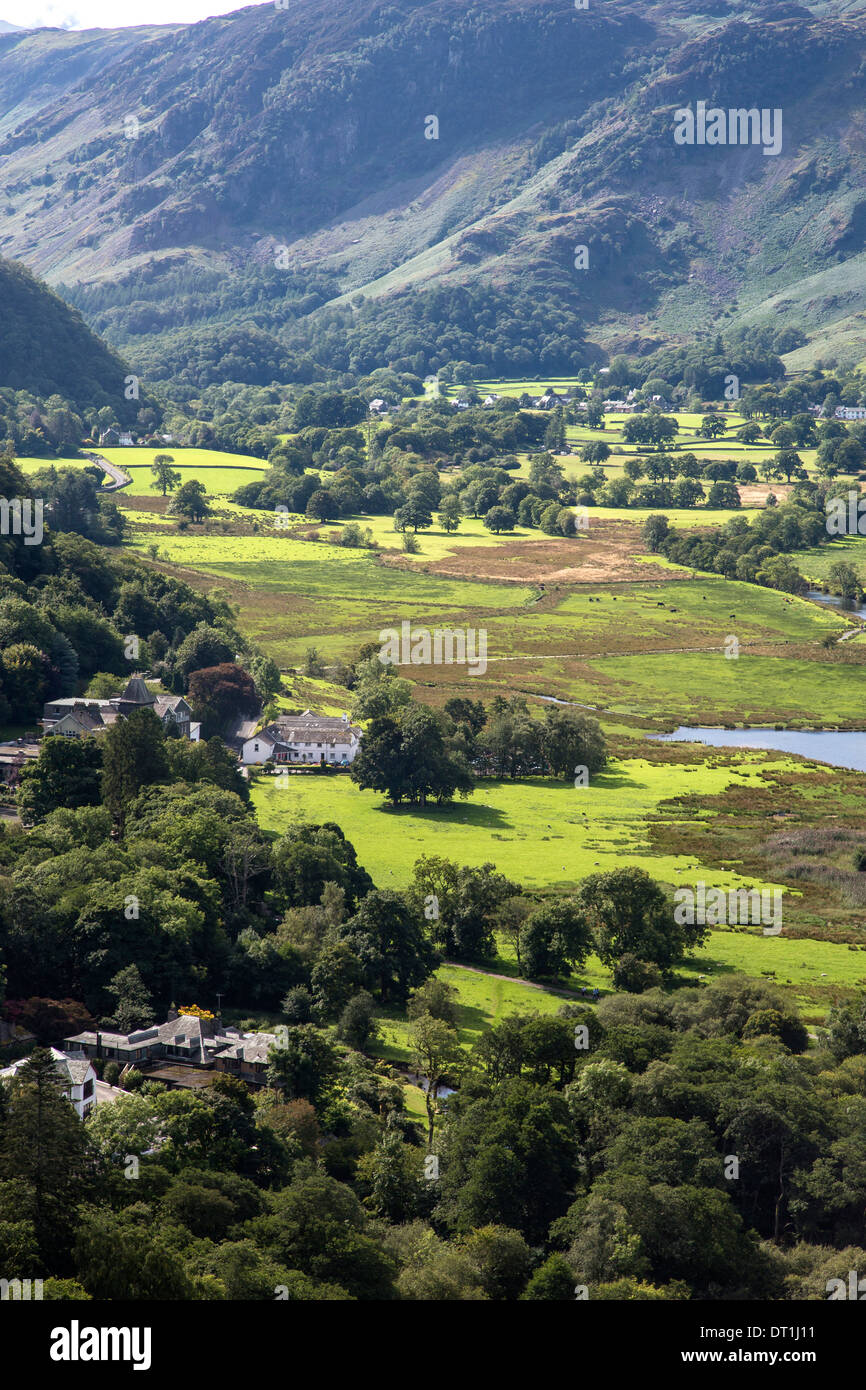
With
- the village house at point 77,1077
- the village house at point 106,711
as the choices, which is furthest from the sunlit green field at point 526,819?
the village house at point 77,1077

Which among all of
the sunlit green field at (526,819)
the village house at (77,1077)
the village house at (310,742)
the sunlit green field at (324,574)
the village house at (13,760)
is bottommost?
the sunlit green field at (526,819)

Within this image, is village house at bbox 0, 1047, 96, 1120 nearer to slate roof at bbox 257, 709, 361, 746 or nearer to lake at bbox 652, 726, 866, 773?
slate roof at bbox 257, 709, 361, 746

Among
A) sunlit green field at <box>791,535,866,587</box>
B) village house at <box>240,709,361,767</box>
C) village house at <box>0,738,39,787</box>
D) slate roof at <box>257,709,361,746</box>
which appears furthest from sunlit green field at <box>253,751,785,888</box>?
sunlit green field at <box>791,535,866,587</box>

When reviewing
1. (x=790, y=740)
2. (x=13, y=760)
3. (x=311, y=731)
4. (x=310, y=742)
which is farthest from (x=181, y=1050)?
(x=790, y=740)

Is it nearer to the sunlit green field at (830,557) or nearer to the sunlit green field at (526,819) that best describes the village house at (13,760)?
the sunlit green field at (526,819)

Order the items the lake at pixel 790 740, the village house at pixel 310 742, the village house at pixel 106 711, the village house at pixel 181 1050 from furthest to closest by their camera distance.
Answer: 1. the lake at pixel 790 740
2. the village house at pixel 310 742
3. the village house at pixel 106 711
4. the village house at pixel 181 1050

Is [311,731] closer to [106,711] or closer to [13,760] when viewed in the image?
[106,711]
